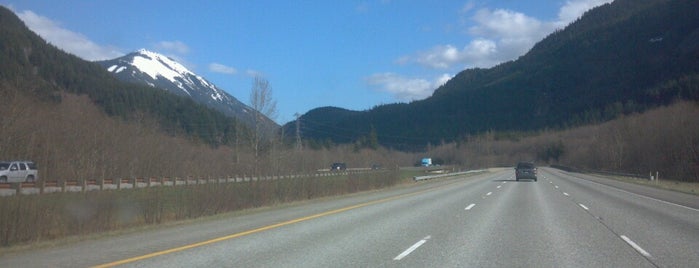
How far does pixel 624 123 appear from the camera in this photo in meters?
101

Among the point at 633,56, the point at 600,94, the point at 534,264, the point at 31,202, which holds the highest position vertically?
the point at 633,56

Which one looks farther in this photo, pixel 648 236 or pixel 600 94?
pixel 600 94

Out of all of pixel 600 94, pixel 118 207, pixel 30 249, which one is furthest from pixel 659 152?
pixel 600 94

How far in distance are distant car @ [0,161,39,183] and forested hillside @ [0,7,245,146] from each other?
42.0 meters

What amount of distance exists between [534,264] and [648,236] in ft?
17.6

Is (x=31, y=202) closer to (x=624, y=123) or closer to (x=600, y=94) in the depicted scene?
(x=624, y=123)

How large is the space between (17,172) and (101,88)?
6325 cm

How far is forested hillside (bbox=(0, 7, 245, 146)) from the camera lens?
9025 cm

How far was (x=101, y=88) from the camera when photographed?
101m

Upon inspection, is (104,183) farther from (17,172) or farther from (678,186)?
(678,186)

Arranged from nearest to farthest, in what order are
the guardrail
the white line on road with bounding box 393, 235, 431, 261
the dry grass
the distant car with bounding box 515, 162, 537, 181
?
the white line on road with bounding box 393, 235, 431, 261
the guardrail
the dry grass
the distant car with bounding box 515, 162, 537, 181

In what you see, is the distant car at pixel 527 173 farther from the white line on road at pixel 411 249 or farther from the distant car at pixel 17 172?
the white line on road at pixel 411 249

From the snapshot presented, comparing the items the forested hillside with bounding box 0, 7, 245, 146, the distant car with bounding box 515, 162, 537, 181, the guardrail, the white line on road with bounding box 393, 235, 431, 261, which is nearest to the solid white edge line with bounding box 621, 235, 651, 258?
the white line on road with bounding box 393, 235, 431, 261

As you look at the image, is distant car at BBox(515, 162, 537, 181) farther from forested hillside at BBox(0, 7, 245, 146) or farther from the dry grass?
forested hillside at BBox(0, 7, 245, 146)
